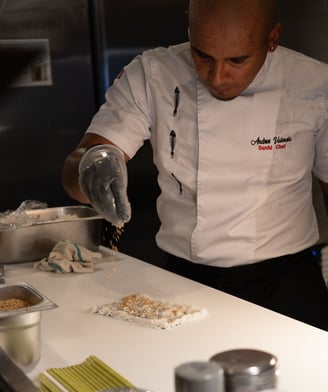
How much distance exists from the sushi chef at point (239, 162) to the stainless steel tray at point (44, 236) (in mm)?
315

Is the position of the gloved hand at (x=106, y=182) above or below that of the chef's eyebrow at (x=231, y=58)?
below

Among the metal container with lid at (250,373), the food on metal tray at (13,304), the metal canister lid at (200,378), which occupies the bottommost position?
the food on metal tray at (13,304)

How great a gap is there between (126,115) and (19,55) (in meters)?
1.15

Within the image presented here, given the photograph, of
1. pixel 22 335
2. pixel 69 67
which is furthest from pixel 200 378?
pixel 69 67

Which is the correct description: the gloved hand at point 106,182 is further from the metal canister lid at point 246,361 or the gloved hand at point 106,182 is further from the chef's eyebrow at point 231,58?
the metal canister lid at point 246,361

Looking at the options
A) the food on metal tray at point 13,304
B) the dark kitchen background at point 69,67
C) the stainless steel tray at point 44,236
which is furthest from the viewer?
the dark kitchen background at point 69,67

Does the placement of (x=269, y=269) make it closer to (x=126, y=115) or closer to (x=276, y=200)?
(x=276, y=200)

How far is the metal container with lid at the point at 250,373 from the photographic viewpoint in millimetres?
738

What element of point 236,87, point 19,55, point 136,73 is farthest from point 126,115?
point 19,55

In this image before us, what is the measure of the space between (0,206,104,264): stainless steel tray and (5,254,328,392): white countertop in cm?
34

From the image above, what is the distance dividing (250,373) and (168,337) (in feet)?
2.74

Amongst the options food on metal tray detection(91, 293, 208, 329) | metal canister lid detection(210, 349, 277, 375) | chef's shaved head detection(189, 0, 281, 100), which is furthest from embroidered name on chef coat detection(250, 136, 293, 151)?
metal canister lid detection(210, 349, 277, 375)

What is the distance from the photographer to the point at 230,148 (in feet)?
6.94

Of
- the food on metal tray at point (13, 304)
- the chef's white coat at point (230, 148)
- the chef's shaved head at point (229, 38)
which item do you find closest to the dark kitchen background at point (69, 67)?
the chef's white coat at point (230, 148)
